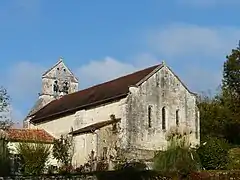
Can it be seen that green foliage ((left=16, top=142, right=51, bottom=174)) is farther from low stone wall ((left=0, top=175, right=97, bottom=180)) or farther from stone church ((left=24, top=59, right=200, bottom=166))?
low stone wall ((left=0, top=175, right=97, bottom=180))

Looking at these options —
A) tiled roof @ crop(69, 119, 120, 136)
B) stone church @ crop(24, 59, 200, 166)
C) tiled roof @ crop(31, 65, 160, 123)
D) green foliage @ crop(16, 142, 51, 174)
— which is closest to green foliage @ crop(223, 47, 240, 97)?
stone church @ crop(24, 59, 200, 166)

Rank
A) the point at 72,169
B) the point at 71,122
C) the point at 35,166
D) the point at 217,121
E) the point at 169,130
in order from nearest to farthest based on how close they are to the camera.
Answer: the point at 35,166 → the point at 72,169 → the point at 169,130 → the point at 71,122 → the point at 217,121

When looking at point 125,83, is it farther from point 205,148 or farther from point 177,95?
point 205,148

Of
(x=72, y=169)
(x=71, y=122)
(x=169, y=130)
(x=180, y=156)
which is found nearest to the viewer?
(x=180, y=156)

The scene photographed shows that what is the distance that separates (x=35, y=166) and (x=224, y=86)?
78.5 feet

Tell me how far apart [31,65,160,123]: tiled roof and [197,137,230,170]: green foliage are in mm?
8143

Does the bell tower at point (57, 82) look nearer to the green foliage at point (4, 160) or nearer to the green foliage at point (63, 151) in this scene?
the green foliage at point (63, 151)

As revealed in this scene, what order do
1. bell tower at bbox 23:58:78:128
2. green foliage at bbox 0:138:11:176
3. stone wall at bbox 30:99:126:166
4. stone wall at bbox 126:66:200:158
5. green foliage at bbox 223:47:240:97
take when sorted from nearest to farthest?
green foliage at bbox 0:138:11:176
stone wall at bbox 30:99:126:166
stone wall at bbox 126:66:200:158
green foliage at bbox 223:47:240:97
bell tower at bbox 23:58:78:128

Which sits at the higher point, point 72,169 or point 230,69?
point 230,69

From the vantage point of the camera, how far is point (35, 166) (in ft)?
139

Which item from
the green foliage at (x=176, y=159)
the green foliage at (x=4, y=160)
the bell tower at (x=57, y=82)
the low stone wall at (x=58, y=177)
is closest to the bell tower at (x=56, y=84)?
the bell tower at (x=57, y=82)

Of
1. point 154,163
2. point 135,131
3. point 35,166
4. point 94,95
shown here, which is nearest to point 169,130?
point 135,131

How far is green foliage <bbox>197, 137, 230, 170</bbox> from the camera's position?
43.8m

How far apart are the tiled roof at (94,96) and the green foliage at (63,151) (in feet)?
14.0
